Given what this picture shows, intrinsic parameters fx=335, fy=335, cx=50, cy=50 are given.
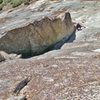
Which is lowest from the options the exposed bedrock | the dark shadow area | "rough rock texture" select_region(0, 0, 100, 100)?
the dark shadow area

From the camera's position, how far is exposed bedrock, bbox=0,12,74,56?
27.1m

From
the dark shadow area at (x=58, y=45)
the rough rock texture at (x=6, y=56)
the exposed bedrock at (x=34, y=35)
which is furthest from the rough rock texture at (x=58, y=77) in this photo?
the exposed bedrock at (x=34, y=35)

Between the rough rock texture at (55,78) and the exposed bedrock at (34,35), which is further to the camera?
the exposed bedrock at (34,35)

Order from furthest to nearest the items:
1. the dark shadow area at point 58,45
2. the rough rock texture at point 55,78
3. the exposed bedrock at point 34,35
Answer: the dark shadow area at point 58,45, the exposed bedrock at point 34,35, the rough rock texture at point 55,78

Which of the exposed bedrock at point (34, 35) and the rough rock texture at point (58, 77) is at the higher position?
the rough rock texture at point (58, 77)

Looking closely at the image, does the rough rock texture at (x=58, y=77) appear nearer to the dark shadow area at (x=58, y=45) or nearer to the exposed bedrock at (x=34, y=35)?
the dark shadow area at (x=58, y=45)

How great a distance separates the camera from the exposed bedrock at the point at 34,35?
27.1 m

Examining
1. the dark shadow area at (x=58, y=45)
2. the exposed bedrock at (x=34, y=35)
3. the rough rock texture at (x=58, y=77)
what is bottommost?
the dark shadow area at (x=58, y=45)

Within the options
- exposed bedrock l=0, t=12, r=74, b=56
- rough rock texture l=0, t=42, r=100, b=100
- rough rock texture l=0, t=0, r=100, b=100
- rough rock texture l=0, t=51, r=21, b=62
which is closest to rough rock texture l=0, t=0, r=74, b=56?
exposed bedrock l=0, t=12, r=74, b=56

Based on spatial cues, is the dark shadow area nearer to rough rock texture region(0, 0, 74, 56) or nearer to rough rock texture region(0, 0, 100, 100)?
rough rock texture region(0, 0, 74, 56)

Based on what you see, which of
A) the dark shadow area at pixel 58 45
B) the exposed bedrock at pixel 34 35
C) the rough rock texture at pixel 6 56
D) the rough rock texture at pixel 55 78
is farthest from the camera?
the dark shadow area at pixel 58 45

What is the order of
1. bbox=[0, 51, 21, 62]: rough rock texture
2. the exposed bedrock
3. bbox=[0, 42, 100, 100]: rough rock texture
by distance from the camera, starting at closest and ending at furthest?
bbox=[0, 42, 100, 100]: rough rock texture, bbox=[0, 51, 21, 62]: rough rock texture, the exposed bedrock

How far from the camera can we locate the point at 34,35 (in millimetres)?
28156

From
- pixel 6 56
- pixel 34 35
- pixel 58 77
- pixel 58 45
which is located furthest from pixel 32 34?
pixel 58 77
